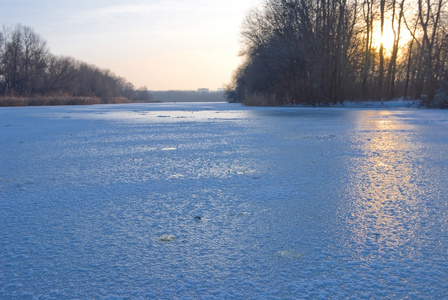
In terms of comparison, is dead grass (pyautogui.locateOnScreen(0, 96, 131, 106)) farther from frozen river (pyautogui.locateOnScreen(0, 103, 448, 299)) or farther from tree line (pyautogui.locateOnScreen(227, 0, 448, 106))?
frozen river (pyautogui.locateOnScreen(0, 103, 448, 299))

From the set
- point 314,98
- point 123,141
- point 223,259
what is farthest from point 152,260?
point 314,98

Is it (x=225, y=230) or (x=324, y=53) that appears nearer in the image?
(x=225, y=230)

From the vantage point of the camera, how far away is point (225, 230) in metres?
1.82

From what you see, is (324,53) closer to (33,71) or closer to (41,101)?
(41,101)

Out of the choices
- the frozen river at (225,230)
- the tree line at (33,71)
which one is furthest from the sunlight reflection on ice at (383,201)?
the tree line at (33,71)

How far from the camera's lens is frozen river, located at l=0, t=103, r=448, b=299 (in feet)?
4.22

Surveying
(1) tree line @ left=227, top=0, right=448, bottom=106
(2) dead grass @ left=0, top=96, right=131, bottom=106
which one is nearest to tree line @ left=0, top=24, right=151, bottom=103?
(2) dead grass @ left=0, top=96, right=131, bottom=106

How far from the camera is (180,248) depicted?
1604 millimetres

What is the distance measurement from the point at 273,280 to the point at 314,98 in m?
21.1

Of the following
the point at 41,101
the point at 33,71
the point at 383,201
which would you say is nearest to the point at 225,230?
the point at 383,201

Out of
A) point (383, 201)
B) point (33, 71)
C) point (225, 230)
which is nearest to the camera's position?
point (225, 230)

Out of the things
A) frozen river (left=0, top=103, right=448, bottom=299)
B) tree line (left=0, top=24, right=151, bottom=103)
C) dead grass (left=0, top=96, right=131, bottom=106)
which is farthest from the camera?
tree line (left=0, top=24, right=151, bottom=103)

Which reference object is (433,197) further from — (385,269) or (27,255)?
(27,255)

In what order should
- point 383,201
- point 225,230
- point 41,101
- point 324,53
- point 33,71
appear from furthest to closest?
1. point 33,71
2. point 41,101
3. point 324,53
4. point 383,201
5. point 225,230
